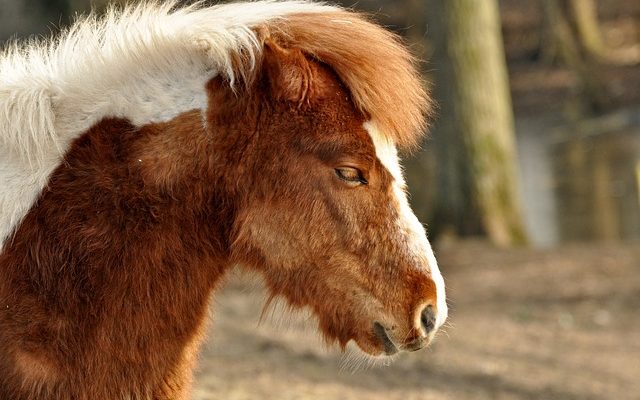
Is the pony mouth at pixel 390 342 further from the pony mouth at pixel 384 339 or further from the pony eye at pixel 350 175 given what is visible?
the pony eye at pixel 350 175

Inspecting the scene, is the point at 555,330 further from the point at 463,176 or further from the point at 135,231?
the point at 135,231

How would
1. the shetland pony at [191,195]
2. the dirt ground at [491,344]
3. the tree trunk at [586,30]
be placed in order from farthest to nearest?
the tree trunk at [586,30] < the dirt ground at [491,344] < the shetland pony at [191,195]

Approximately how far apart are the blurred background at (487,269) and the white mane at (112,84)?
74cm

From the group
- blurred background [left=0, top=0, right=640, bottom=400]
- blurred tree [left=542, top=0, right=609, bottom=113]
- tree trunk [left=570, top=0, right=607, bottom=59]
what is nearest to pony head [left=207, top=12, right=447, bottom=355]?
blurred background [left=0, top=0, right=640, bottom=400]

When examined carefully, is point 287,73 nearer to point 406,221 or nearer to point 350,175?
point 350,175

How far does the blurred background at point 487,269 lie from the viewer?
23.1 ft

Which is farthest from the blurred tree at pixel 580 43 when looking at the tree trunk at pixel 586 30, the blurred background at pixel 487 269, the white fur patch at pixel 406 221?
the white fur patch at pixel 406 221

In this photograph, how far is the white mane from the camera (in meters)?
3.11

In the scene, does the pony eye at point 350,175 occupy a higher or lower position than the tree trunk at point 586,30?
higher

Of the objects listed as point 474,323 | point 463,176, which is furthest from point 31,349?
point 463,176

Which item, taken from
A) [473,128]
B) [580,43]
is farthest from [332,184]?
[580,43]

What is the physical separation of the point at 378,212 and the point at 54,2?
39.5 feet

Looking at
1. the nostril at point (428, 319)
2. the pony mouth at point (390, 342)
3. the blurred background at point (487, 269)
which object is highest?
the nostril at point (428, 319)

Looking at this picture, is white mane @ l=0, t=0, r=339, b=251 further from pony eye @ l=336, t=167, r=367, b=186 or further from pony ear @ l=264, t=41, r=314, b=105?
pony eye @ l=336, t=167, r=367, b=186
